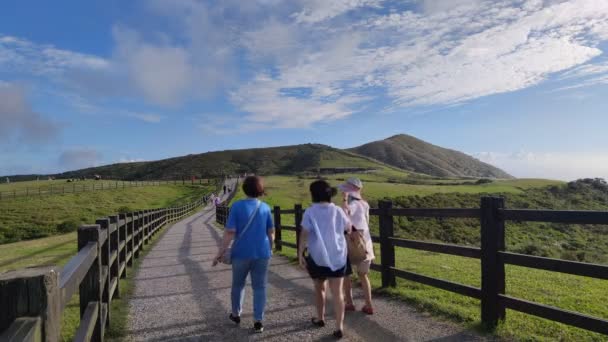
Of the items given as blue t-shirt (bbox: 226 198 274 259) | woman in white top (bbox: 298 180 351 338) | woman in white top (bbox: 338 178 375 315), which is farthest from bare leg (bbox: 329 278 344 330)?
blue t-shirt (bbox: 226 198 274 259)

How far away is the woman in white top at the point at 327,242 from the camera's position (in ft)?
17.3

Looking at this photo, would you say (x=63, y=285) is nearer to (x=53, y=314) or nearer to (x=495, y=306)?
(x=53, y=314)

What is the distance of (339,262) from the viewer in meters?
→ 5.33

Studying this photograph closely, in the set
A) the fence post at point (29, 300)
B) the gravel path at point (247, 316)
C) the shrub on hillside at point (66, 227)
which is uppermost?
the fence post at point (29, 300)

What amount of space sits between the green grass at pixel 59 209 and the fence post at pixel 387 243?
36.7 meters

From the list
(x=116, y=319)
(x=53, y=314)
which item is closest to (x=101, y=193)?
(x=116, y=319)

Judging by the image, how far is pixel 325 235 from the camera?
5.31 m

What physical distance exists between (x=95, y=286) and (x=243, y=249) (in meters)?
1.69

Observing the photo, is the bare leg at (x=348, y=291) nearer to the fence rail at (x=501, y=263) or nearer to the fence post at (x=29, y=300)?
the fence rail at (x=501, y=263)

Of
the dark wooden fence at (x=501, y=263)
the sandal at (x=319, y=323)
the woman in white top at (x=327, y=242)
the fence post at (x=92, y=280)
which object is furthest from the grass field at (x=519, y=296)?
the fence post at (x=92, y=280)

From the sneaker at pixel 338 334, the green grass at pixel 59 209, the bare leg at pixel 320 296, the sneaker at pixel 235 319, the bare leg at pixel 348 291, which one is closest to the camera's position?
the sneaker at pixel 338 334

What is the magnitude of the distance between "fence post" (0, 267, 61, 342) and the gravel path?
3377mm

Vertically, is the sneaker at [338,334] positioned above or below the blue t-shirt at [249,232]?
below

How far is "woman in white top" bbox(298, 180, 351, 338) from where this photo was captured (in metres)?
5.28
